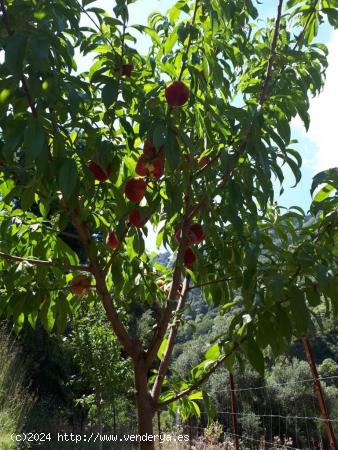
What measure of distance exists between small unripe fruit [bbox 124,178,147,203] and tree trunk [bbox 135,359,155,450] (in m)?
0.47

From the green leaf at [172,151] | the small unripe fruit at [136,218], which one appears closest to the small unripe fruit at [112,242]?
the small unripe fruit at [136,218]

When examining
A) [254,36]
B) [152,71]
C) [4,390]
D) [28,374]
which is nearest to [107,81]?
[152,71]

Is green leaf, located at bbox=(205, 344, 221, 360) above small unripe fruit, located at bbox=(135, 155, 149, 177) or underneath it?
underneath

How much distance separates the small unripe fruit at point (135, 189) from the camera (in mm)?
1204

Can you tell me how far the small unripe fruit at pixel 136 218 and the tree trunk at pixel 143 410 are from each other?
396 mm

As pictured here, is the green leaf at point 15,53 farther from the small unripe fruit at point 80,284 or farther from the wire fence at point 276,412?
the wire fence at point 276,412

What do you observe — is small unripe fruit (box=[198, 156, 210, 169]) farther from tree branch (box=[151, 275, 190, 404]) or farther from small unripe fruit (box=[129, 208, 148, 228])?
tree branch (box=[151, 275, 190, 404])

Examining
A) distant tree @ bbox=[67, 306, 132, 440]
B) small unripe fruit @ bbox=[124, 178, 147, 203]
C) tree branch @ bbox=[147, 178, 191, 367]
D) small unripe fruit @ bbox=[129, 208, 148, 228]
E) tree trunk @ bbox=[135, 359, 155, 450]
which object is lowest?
tree trunk @ bbox=[135, 359, 155, 450]

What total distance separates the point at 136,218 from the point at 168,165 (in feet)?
1.02

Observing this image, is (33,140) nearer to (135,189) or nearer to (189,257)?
(135,189)

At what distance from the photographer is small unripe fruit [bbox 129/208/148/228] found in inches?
48.1

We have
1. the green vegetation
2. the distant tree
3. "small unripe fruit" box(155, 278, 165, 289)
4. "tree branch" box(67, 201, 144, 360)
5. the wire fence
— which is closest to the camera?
"tree branch" box(67, 201, 144, 360)

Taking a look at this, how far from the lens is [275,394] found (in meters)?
12.4

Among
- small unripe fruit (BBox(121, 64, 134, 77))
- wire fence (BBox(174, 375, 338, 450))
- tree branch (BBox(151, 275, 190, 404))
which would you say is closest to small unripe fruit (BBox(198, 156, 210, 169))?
small unripe fruit (BBox(121, 64, 134, 77))
